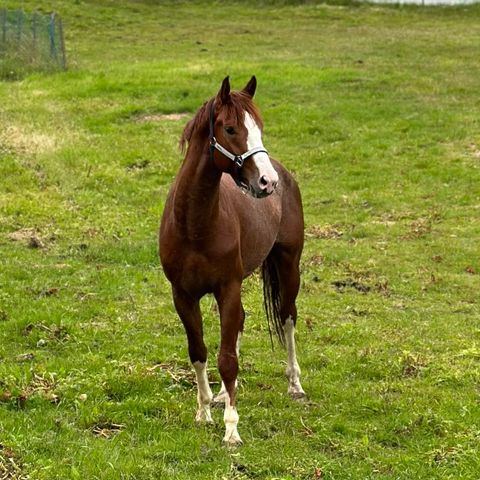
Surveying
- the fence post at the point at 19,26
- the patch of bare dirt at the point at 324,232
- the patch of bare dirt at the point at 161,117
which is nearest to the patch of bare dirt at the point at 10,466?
the patch of bare dirt at the point at 324,232

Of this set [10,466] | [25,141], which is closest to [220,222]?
[10,466]

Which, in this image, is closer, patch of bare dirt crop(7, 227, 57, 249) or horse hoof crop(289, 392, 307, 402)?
horse hoof crop(289, 392, 307, 402)

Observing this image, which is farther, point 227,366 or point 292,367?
point 292,367

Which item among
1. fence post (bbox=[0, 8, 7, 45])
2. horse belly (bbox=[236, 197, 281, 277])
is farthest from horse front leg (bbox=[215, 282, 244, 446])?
fence post (bbox=[0, 8, 7, 45])

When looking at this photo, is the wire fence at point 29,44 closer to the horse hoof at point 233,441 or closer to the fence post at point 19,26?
the fence post at point 19,26

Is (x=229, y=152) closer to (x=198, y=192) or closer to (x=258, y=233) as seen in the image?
(x=198, y=192)

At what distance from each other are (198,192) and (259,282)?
5135 mm

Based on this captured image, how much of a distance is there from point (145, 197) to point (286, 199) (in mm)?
8113

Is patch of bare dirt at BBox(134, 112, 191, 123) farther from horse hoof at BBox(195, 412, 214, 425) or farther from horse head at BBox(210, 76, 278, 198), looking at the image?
horse head at BBox(210, 76, 278, 198)

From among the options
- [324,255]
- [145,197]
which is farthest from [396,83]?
[324,255]

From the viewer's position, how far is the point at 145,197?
51.7 feet

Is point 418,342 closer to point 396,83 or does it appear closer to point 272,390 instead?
point 272,390

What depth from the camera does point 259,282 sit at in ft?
36.7

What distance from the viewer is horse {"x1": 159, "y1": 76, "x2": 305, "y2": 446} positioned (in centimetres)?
575
